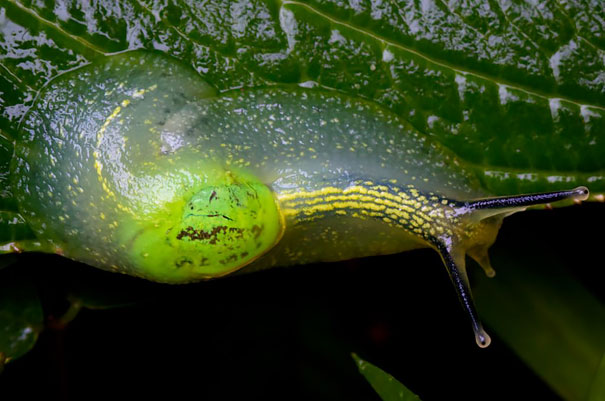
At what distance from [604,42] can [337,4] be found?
1.53 ft

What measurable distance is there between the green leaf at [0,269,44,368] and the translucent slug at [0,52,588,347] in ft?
0.29

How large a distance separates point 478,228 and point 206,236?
0.50 metres

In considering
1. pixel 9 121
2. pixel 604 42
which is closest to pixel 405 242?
pixel 604 42

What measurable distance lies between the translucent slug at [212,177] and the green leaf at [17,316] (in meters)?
0.09

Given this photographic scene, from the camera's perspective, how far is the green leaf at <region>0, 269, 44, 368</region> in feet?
4.17

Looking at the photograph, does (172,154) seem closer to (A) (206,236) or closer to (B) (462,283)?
(A) (206,236)

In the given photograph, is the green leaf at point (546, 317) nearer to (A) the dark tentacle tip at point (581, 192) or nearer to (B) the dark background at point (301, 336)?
(B) the dark background at point (301, 336)

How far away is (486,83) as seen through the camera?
1.28 metres

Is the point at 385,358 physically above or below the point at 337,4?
below

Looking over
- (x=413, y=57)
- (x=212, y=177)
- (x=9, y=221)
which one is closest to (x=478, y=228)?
(x=413, y=57)

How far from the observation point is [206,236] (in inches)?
48.1

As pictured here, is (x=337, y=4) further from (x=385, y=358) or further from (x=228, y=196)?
(x=385, y=358)

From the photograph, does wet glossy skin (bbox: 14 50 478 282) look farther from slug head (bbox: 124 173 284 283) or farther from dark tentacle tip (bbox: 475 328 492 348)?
dark tentacle tip (bbox: 475 328 492 348)

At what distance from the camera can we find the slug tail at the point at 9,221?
4.17 ft
